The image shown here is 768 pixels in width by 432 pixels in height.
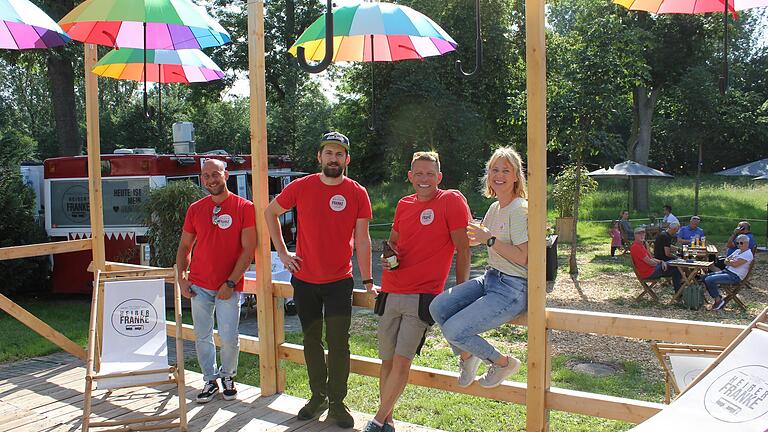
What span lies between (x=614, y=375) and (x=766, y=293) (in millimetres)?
5927

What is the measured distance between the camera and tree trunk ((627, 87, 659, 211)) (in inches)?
998

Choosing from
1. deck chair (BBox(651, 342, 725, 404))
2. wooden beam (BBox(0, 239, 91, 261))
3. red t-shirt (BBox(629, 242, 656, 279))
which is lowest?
red t-shirt (BBox(629, 242, 656, 279))

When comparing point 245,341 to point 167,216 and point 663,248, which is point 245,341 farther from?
point 663,248

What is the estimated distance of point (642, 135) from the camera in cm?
2589

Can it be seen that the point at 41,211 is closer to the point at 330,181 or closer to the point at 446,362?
the point at 446,362

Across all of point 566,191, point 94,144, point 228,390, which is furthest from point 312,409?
point 566,191

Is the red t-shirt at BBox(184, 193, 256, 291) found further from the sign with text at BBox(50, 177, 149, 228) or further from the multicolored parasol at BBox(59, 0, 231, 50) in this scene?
the sign with text at BBox(50, 177, 149, 228)

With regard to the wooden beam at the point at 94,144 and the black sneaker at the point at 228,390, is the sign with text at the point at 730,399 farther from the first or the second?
the wooden beam at the point at 94,144

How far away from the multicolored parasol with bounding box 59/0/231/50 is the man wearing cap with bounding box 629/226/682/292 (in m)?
7.85

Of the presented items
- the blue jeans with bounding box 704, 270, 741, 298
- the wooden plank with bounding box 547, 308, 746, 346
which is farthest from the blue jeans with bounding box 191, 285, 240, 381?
the blue jeans with bounding box 704, 270, 741, 298

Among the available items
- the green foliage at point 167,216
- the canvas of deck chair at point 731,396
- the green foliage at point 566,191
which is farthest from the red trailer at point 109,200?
the green foliage at point 566,191

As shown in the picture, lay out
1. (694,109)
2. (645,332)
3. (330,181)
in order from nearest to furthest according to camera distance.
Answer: (645,332), (330,181), (694,109)

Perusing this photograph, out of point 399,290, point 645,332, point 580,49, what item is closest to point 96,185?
point 399,290

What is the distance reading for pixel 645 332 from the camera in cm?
339
